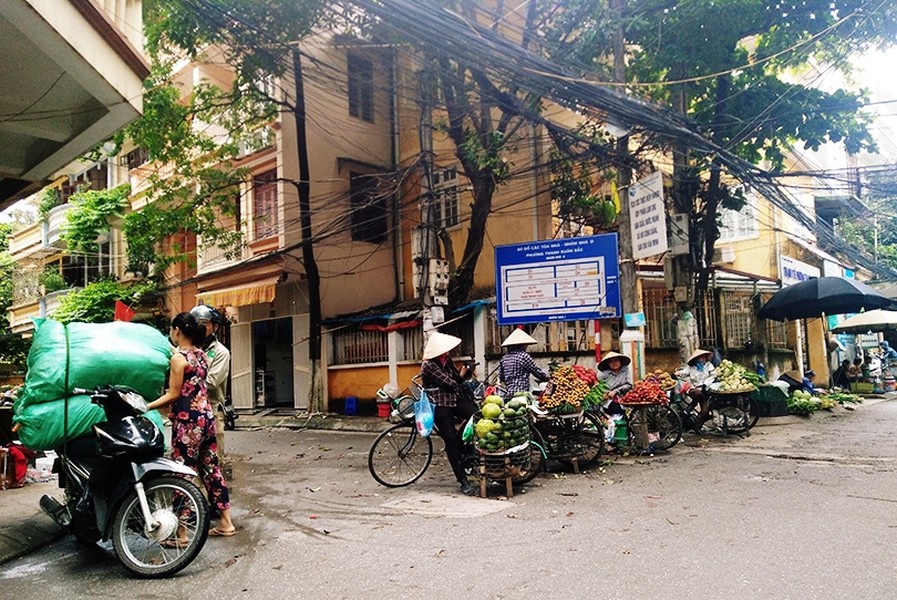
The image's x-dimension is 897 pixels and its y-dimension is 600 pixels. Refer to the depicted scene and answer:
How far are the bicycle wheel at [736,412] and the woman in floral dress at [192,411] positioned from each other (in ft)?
25.7

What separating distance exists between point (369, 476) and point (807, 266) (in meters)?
17.1

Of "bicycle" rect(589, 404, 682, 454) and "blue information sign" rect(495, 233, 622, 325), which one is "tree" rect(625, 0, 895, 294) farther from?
"bicycle" rect(589, 404, 682, 454)

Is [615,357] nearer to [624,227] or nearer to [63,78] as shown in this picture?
[624,227]

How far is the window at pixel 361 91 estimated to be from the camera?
16.5 m

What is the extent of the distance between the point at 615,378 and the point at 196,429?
5935 millimetres

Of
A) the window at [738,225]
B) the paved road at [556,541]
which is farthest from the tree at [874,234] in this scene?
the paved road at [556,541]

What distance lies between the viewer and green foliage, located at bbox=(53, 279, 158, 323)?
19.2 meters

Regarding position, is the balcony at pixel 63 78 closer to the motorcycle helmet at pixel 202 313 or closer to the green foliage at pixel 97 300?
the motorcycle helmet at pixel 202 313

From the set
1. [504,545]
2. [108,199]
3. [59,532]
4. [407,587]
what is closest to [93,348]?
[59,532]

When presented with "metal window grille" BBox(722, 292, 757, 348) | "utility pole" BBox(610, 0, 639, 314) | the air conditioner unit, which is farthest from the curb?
the air conditioner unit

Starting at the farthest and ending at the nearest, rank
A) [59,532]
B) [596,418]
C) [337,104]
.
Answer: [337,104] → [596,418] → [59,532]

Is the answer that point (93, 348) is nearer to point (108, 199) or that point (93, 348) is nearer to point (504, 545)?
point (504, 545)

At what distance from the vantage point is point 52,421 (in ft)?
14.2

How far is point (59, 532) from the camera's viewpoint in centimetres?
539
